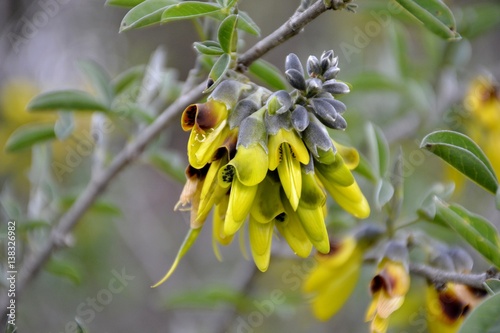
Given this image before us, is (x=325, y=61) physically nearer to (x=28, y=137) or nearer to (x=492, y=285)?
(x=492, y=285)

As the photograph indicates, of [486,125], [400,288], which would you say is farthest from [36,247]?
[486,125]

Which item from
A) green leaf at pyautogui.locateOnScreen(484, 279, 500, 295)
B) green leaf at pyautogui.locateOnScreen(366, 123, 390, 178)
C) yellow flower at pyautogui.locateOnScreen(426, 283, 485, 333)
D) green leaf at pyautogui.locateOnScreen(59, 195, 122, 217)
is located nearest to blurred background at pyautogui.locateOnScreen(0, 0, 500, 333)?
green leaf at pyautogui.locateOnScreen(59, 195, 122, 217)

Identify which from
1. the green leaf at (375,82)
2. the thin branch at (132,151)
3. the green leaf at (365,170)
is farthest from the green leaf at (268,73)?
the green leaf at (375,82)

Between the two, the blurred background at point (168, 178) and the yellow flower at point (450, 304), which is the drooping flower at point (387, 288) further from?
the blurred background at point (168, 178)

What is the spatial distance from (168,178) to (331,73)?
4.43 feet

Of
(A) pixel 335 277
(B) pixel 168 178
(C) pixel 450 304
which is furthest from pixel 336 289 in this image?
(B) pixel 168 178

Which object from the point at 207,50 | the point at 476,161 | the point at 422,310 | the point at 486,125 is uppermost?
the point at 207,50

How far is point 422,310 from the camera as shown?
151cm

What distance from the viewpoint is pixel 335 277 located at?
47.1 inches

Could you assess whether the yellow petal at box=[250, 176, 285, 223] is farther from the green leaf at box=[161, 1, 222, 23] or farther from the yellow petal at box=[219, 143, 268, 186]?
the green leaf at box=[161, 1, 222, 23]

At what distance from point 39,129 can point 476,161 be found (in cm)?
93

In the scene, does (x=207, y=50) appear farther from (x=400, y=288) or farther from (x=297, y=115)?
(x=400, y=288)

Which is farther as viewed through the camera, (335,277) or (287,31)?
(335,277)

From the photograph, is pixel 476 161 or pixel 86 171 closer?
pixel 476 161
